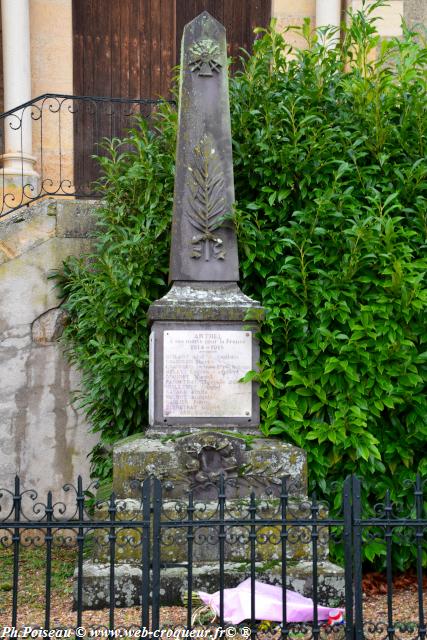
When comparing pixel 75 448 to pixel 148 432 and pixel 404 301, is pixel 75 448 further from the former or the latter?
pixel 404 301

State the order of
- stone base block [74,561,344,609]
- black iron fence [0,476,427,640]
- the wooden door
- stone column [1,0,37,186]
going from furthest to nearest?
the wooden door
stone column [1,0,37,186]
stone base block [74,561,344,609]
black iron fence [0,476,427,640]

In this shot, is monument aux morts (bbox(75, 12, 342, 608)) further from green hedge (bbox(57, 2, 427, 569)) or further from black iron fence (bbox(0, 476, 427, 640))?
green hedge (bbox(57, 2, 427, 569))

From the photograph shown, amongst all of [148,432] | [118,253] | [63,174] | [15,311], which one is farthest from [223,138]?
[63,174]

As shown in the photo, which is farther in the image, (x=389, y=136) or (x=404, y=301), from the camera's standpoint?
(x=389, y=136)

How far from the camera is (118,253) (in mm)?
7434

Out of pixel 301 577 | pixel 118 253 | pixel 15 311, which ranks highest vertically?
pixel 118 253

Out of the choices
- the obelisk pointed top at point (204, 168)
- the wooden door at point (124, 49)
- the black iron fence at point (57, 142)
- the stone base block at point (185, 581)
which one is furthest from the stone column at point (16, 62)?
the stone base block at point (185, 581)

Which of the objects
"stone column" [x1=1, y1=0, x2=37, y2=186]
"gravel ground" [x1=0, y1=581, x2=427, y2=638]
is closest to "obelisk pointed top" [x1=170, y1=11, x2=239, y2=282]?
"gravel ground" [x1=0, y1=581, x2=427, y2=638]

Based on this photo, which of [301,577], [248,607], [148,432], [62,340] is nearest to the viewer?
[248,607]

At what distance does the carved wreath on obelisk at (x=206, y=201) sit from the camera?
6273mm

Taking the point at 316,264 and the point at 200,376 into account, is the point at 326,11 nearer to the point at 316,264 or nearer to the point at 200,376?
the point at 316,264

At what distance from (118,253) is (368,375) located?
2.40 metres

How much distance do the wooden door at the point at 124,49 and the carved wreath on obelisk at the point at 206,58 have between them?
5.11 metres

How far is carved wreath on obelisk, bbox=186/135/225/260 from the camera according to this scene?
6273 millimetres
